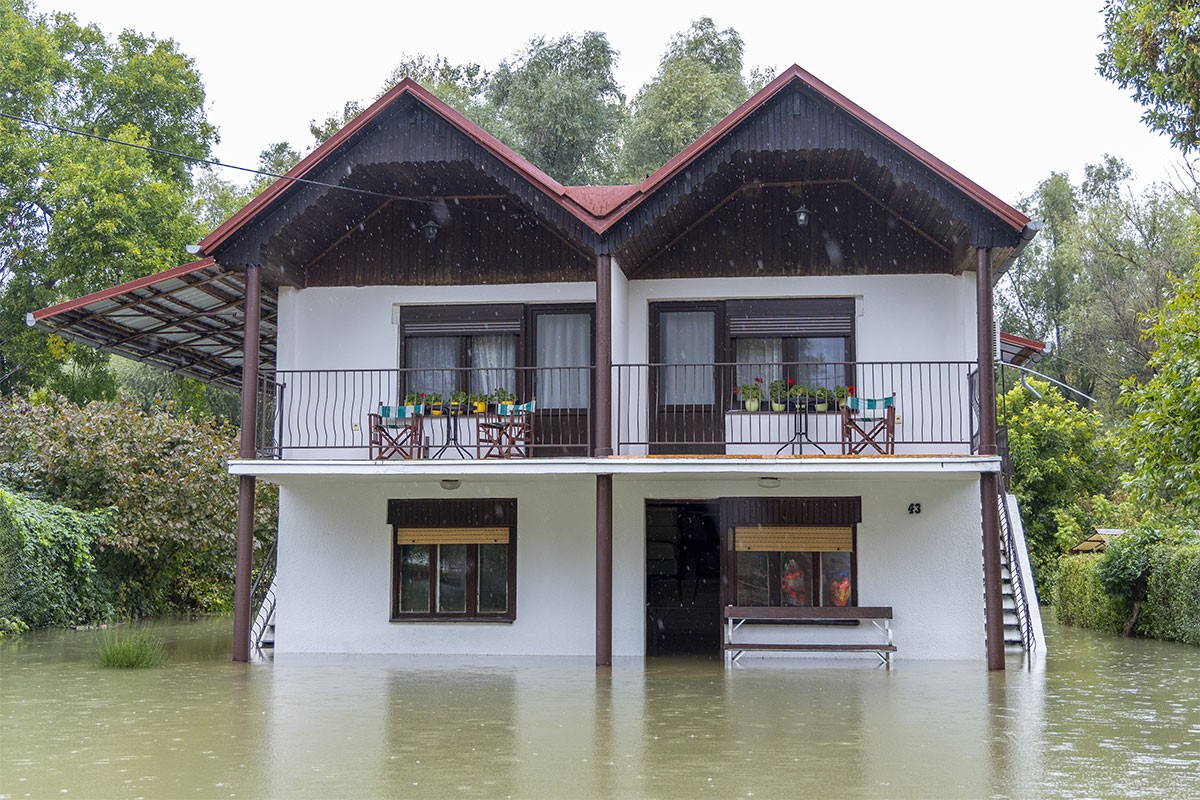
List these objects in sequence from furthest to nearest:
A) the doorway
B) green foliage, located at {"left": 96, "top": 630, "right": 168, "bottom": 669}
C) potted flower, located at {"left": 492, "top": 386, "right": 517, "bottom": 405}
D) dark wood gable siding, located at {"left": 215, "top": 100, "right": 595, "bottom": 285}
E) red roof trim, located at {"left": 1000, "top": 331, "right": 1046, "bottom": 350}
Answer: the doorway, red roof trim, located at {"left": 1000, "top": 331, "right": 1046, "bottom": 350}, potted flower, located at {"left": 492, "top": 386, "right": 517, "bottom": 405}, dark wood gable siding, located at {"left": 215, "top": 100, "right": 595, "bottom": 285}, green foliage, located at {"left": 96, "top": 630, "right": 168, "bottom": 669}

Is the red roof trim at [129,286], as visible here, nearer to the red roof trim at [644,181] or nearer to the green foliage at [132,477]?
the red roof trim at [644,181]

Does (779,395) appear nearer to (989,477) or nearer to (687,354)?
(687,354)

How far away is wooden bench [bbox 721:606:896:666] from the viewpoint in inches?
589

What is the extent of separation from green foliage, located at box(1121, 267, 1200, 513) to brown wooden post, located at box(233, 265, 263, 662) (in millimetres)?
9103

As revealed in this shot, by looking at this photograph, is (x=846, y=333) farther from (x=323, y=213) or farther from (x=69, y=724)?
(x=69, y=724)

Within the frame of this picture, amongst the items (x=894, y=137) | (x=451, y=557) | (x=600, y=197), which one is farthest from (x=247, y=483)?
(x=894, y=137)

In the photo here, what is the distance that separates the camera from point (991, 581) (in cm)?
1419

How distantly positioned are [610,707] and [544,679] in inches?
95.7

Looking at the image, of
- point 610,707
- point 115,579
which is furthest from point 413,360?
point 115,579

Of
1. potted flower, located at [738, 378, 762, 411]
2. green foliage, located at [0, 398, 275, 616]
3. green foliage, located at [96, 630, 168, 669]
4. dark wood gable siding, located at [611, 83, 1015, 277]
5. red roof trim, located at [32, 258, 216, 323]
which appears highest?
dark wood gable siding, located at [611, 83, 1015, 277]

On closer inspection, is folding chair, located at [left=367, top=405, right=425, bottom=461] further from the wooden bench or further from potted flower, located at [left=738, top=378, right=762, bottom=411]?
the wooden bench

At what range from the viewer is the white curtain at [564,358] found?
16328 mm

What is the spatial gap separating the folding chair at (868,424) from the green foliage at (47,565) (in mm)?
11242

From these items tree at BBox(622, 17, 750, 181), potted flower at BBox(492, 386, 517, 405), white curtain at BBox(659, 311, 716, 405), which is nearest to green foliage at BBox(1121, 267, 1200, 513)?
white curtain at BBox(659, 311, 716, 405)
